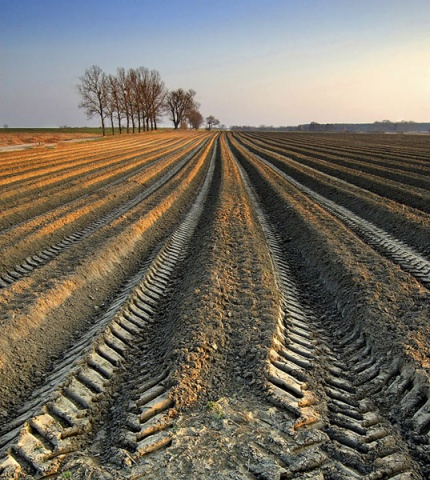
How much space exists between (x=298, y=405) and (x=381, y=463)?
85 cm

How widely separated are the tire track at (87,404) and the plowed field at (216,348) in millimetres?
16

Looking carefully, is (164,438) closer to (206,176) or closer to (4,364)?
(4,364)

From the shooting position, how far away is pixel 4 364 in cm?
459

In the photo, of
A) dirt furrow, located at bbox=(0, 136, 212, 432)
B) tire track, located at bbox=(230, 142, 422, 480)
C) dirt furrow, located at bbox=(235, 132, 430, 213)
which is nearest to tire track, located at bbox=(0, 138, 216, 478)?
dirt furrow, located at bbox=(0, 136, 212, 432)

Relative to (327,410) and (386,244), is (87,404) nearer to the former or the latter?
(327,410)

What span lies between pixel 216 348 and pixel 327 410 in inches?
56.4

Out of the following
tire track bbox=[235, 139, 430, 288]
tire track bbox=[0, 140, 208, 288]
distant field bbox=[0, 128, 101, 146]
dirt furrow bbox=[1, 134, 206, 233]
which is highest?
distant field bbox=[0, 128, 101, 146]

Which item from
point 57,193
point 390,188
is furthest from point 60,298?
point 390,188

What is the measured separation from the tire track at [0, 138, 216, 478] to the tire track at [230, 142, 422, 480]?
1.17 meters

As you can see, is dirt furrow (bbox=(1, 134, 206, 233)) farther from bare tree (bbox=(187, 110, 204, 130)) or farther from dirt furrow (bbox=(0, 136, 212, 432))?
bare tree (bbox=(187, 110, 204, 130))

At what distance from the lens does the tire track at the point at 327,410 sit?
9.89 ft

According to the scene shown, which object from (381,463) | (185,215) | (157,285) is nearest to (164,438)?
(381,463)

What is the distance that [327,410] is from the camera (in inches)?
145

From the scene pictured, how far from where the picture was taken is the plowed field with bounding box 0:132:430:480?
318 cm
